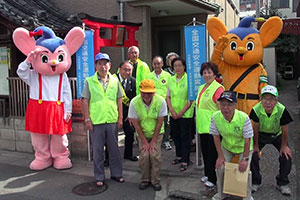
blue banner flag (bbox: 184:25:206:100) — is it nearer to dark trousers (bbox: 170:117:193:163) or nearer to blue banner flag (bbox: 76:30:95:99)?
dark trousers (bbox: 170:117:193:163)

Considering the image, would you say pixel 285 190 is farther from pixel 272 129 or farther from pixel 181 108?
pixel 181 108

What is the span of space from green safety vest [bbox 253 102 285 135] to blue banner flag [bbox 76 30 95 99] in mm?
3012

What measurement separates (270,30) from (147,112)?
2.27m

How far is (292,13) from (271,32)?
26325 mm

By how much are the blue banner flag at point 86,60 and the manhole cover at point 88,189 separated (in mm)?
1791

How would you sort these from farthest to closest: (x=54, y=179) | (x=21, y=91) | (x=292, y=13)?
1. (x=292, y=13)
2. (x=21, y=91)
3. (x=54, y=179)

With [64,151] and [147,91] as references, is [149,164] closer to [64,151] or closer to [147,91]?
[147,91]

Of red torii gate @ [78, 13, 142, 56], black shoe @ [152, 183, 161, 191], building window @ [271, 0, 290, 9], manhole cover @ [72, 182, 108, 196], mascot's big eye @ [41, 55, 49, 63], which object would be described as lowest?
manhole cover @ [72, 182, 108, 196]

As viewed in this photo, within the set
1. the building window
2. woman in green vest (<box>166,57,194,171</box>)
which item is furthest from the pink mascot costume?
the building window

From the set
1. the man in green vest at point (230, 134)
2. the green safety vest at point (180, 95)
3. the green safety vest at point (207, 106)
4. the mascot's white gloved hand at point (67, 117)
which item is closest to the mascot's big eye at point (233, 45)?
the green safety vest at point (207, 106)

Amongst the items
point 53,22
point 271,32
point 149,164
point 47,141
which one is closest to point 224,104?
point 149,164

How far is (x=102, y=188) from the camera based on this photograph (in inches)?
185

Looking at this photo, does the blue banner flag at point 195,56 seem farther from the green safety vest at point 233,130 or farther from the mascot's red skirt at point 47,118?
the mascot's red skirt at point 47,118

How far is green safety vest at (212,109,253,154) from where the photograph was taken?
12.3 ft
